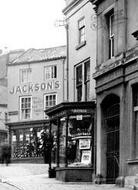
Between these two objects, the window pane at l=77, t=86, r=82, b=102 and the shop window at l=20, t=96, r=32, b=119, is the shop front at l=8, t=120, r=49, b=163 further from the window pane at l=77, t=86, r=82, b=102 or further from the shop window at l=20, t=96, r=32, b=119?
the window pane at l=77, t=86, r=82, b=102

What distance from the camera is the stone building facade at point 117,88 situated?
19.3 m

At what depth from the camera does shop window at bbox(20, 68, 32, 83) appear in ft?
158

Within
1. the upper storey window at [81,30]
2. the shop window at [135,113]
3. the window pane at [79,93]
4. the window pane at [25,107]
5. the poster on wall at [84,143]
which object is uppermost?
the upper storey window at [81,30]

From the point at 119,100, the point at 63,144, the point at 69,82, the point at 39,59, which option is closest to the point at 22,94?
the point at 39,59

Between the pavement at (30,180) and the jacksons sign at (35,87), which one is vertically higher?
the jacksons sign at (35,87)

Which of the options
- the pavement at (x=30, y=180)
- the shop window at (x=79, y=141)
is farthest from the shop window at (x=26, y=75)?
the shop window at (x=79, y=141)

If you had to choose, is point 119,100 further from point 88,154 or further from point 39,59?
point 39,59

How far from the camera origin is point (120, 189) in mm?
18000

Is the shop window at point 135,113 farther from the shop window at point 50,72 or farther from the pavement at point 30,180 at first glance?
the shop window at point 50,72

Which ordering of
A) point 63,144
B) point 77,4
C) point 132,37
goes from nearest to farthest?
point 132,37
point 63,144
point 77,4

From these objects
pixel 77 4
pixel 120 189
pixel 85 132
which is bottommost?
pixel 120 189

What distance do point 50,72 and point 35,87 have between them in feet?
6.05

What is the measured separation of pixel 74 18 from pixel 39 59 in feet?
65.5

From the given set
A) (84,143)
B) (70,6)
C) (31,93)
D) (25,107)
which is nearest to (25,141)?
(25,107)
